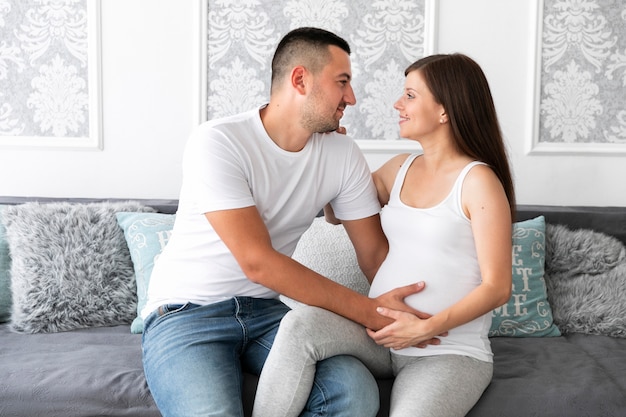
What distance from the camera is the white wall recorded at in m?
2.69

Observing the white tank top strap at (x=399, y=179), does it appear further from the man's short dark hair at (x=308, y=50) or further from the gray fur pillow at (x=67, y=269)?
the gray fur pillow at (x=67, y=269)

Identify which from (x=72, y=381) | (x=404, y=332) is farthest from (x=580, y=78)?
(x=72, y=381)

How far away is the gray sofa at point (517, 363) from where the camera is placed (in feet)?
5.73

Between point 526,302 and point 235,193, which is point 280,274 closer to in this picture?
point 235,193

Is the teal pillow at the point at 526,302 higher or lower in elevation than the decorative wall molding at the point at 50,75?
lower

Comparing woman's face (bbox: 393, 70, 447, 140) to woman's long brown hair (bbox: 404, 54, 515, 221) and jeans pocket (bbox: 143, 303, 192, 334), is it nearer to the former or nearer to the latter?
woman's long brown hair (bbox: 404, 54, 515, 221)

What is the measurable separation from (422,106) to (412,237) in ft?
1.08

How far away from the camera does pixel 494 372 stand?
1930 millimetres

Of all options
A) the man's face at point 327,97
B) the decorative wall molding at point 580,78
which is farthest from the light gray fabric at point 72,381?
the decorative wall molding at point 580,78

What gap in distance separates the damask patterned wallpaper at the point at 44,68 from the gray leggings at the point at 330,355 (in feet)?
4.77

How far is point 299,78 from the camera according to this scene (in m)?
1.93

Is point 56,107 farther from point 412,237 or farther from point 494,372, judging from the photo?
point 494,372

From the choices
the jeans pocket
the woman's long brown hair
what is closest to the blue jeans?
the jeans pocket

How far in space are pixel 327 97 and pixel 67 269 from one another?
96 cm
